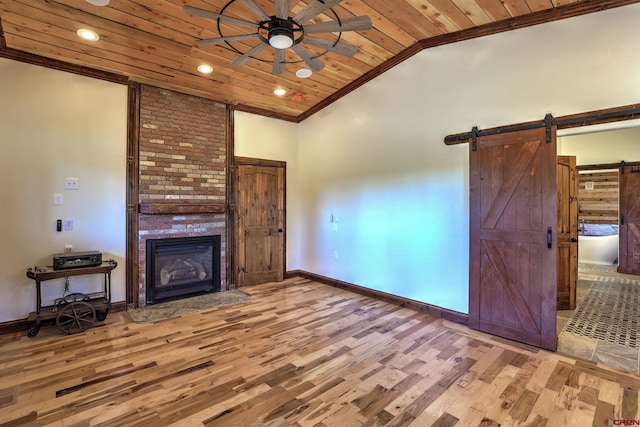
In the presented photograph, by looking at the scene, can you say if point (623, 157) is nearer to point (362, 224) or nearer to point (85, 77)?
point (362, 224)

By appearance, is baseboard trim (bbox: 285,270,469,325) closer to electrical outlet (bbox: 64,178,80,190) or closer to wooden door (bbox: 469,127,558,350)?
wooden door (bbox: 469,127,558,350)

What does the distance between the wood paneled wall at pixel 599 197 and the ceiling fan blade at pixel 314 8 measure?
794 cm

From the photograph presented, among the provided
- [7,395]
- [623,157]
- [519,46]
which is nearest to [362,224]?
[519,46]

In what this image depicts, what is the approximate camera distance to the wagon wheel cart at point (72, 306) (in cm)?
325

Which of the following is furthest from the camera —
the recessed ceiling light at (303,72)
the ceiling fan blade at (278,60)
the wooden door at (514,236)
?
the recessed ceiling light at (303,72)

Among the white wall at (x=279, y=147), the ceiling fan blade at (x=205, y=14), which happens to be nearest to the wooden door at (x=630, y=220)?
the white wall at (x=279, y=147)

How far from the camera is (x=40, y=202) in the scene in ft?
11.5

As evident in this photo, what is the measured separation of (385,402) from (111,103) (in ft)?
14.8

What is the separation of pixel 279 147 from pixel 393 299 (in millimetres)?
3274

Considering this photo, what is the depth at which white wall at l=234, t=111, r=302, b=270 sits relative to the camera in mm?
5211

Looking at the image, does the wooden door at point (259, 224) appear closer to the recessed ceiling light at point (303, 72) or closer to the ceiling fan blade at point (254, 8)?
the recessed ceiling light at point (303, 72)

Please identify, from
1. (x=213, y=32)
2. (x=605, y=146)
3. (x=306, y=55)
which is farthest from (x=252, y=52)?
(x=605, y=146)

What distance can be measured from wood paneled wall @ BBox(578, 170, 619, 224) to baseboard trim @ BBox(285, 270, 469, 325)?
239 inches

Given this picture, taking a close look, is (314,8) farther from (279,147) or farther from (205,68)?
(279,147)
